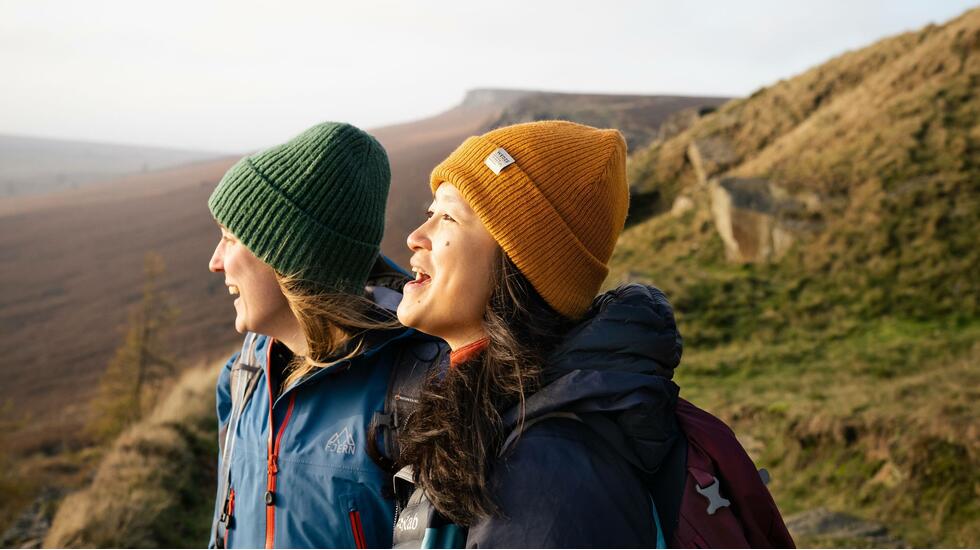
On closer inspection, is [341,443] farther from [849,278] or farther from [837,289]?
[849,278]

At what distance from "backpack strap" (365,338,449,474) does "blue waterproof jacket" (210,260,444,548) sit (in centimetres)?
3

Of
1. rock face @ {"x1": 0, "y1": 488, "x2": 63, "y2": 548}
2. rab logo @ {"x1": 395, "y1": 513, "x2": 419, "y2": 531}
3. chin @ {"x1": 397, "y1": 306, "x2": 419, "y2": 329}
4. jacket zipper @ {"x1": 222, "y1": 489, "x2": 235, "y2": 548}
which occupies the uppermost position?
chin @ {"x1": 397, "y1": 306, "x2": 419, "y2": 329}

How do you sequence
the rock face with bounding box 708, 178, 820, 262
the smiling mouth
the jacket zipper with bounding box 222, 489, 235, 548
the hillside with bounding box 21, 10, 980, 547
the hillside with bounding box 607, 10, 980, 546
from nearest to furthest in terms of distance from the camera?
the smiling mouth
the jacket zipper with bounding box 222, 489, 235, 548
the hillside with bounding box 21, 10, 980, 547
the hillside with bounding box 607, 10, 980, 546
the rock face with bounding box 708, 178, 820, 262

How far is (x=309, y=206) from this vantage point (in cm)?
244

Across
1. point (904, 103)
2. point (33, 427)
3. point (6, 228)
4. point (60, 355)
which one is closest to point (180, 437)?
point (33, 427)

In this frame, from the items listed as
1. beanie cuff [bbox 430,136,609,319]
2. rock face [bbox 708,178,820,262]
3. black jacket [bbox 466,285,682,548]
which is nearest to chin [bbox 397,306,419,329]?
beanie cuff [bbox 430,136,609,319]

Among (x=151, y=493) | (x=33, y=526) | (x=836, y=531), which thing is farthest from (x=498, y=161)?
(x=33, y=526)

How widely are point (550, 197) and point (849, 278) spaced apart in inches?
382

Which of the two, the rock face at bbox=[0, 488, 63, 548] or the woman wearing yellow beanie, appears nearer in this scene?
the woman wearing yellow beanie

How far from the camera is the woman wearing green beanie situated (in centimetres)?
203

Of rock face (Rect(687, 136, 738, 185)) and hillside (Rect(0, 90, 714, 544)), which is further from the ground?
rock face (Rect(687, 136, 738, 185))

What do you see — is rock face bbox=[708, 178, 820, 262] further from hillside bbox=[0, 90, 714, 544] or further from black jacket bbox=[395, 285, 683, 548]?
black jacket bbox=[395, 285, 683, 548]

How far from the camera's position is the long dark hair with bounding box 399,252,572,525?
4.63 feet

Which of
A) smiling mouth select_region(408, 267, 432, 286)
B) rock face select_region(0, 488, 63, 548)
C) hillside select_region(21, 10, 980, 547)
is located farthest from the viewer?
rock face select_region(0, 488, 63, 548)
